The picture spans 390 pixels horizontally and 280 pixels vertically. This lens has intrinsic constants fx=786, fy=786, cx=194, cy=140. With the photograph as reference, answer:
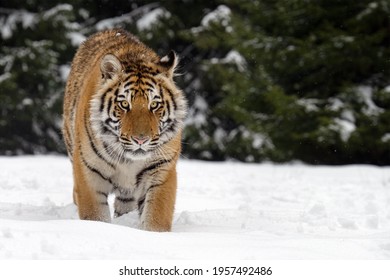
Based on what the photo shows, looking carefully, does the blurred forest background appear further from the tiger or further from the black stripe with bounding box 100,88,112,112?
the black stripe with bounding box 100,88,112,112

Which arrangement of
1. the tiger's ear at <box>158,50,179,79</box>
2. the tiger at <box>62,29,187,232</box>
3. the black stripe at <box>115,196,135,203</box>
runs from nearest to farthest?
1. the tiger at <box>62,29,187,232</box>
2. the tiger's ear at <box>158,50,179,79</box>
3. the black stripe at <box>115,196,135,203</box>

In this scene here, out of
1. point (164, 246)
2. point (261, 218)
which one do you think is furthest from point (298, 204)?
point (164, 246)

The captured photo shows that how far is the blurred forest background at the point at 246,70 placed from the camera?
13930 mm

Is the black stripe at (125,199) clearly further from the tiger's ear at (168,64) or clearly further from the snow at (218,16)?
the snow at (218,16)

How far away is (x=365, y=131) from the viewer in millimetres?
13547

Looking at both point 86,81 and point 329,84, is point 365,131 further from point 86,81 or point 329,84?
point 86,81

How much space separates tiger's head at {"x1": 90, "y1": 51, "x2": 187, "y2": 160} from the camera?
5227 mm

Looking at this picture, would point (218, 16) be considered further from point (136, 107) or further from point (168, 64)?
point (136, 107)

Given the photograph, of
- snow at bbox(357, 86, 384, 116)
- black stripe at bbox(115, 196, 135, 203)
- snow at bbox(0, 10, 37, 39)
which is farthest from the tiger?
snow at bbox(0, 10, 37, 39)

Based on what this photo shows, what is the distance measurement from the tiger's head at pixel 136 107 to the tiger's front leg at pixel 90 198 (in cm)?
31

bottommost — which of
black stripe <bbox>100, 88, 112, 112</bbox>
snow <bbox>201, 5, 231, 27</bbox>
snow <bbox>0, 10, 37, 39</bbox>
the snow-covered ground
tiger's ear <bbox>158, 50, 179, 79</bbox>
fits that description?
snow <bbox>0, 10, 37, 39</bbox>

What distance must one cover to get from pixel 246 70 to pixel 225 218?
1027cm

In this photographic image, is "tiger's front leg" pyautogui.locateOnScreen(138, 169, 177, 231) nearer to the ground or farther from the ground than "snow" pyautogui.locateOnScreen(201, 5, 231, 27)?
farther from the ground

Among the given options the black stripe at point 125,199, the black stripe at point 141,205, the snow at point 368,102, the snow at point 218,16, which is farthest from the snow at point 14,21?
the black stripe at point 141,205
